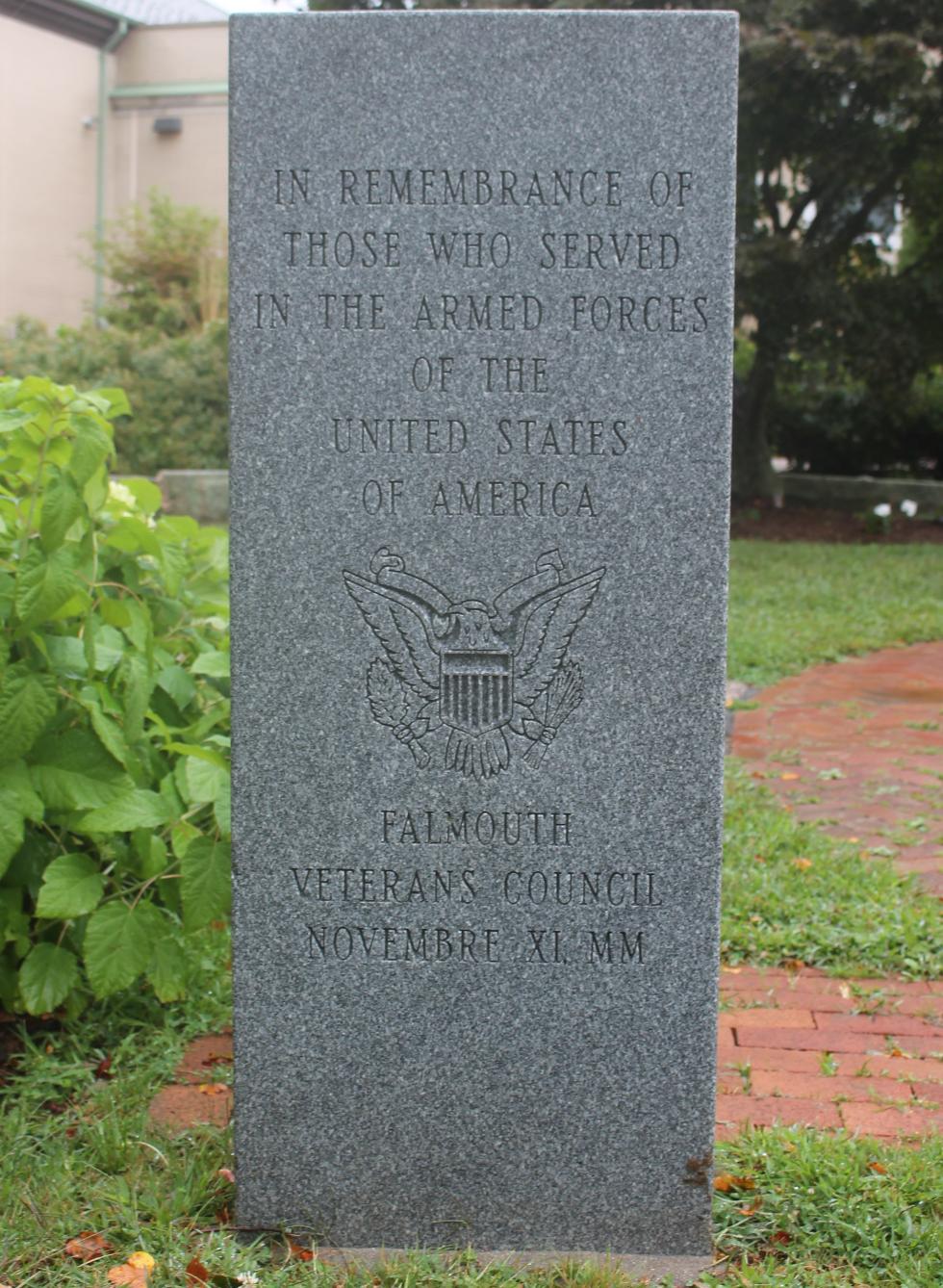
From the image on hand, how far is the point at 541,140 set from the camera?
230cm

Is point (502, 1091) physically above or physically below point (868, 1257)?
above

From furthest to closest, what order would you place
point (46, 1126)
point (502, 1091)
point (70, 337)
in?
1. point (70, 337)
2. point (46, 1126)
3. point (502, 1091)

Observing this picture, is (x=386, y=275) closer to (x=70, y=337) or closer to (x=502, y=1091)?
(x=502, y=1091)

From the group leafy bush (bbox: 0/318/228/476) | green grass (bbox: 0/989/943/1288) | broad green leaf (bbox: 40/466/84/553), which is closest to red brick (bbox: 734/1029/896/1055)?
green grass (bbox: 0/989/943/1288)

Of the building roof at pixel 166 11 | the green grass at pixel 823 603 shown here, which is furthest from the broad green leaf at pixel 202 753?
the building roof at pixel 166 11

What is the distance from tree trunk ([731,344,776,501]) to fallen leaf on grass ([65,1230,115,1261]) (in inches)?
592

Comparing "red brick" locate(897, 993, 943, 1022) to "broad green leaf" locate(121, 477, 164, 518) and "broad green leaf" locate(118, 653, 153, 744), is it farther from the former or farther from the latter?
"broad green leaf" locate(121, 477, 164, 518)

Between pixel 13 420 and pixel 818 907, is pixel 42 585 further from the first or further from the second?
pixel 818 907

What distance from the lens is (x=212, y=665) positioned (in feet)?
10.8

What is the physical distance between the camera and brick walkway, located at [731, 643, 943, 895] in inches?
195

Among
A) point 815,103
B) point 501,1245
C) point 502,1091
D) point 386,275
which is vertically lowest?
point 501,1245

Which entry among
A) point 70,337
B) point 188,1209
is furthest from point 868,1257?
point 70,337

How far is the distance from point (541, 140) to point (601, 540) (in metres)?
0.67

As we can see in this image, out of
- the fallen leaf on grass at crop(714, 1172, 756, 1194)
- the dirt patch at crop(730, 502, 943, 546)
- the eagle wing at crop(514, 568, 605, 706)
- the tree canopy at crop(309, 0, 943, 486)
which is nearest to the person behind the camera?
the eagle wing at crop(514, 568, 605, 706)
